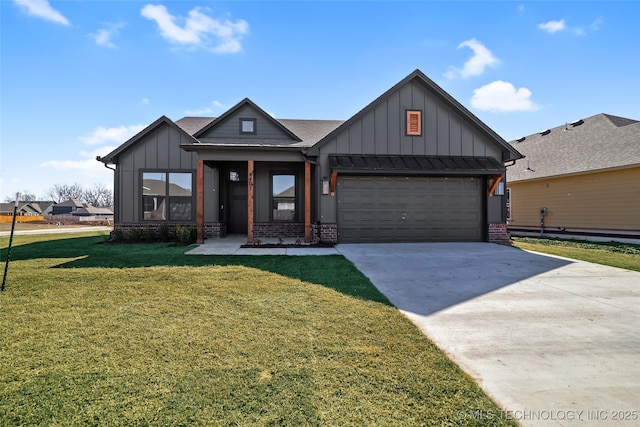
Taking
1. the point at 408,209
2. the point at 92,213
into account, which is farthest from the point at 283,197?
the point at 92,213

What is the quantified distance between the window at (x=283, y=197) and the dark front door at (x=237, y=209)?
5.61 feet

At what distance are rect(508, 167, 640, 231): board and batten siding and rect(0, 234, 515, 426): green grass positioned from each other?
14051mm

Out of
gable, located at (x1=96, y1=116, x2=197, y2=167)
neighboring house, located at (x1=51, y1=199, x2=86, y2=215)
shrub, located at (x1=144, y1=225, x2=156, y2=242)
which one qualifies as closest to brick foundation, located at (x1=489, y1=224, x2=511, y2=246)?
gable, located at (x1=96, y1=116, x2=197, y2=167)

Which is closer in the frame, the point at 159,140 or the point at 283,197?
the point at 159,140

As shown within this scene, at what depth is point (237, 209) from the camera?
14.1 m

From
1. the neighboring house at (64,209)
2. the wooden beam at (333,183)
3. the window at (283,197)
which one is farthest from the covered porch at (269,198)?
the neighboring house at (64,209)

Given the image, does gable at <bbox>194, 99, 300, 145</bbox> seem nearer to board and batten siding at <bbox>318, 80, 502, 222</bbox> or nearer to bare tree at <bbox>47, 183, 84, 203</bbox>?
board and batten siding at <bbox>318, 80, 502, 222</bbox>

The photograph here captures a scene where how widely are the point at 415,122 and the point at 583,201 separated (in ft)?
31.8

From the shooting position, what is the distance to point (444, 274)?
636 cm

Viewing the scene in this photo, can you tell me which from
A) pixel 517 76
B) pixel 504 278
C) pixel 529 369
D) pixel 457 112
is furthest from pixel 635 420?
pixel 517 76

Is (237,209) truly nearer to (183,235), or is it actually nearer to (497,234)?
(183,235)

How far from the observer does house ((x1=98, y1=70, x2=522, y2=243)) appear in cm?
1073

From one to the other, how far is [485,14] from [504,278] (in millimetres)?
8900

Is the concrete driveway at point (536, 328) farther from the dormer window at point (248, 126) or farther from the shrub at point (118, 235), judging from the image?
the shrub at point (118, 235)
